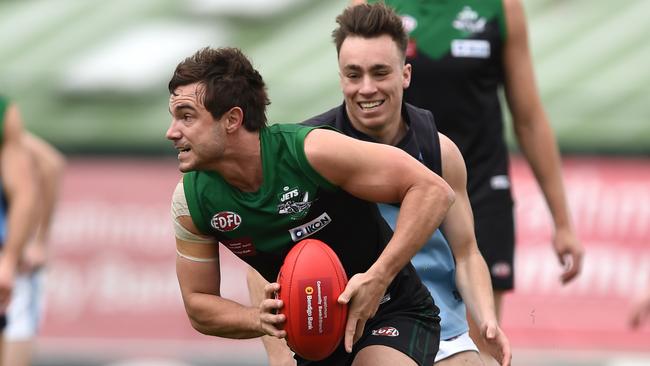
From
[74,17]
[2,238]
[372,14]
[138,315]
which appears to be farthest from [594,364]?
[74,17]

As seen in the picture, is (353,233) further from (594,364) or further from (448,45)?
(594,364)

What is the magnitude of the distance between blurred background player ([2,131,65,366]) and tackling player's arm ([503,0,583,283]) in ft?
10.3

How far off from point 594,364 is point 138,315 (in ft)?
12.4

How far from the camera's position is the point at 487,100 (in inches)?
256

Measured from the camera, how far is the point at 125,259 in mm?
11742

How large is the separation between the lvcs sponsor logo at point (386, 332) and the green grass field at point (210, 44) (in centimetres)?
838

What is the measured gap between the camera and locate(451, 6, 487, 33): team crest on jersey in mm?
6348

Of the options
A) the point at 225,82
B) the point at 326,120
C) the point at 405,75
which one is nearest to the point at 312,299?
the point at 225,82

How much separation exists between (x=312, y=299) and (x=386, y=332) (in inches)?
20.2

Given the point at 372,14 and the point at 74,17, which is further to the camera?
the point at 74,17

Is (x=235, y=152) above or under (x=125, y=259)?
above

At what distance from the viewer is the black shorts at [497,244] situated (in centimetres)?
659

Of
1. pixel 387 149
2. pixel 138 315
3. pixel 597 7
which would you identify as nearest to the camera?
pixel 387 149

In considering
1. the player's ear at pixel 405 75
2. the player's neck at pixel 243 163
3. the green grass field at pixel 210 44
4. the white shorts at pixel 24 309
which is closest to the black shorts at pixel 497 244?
the player's ear at pixel 405 75
